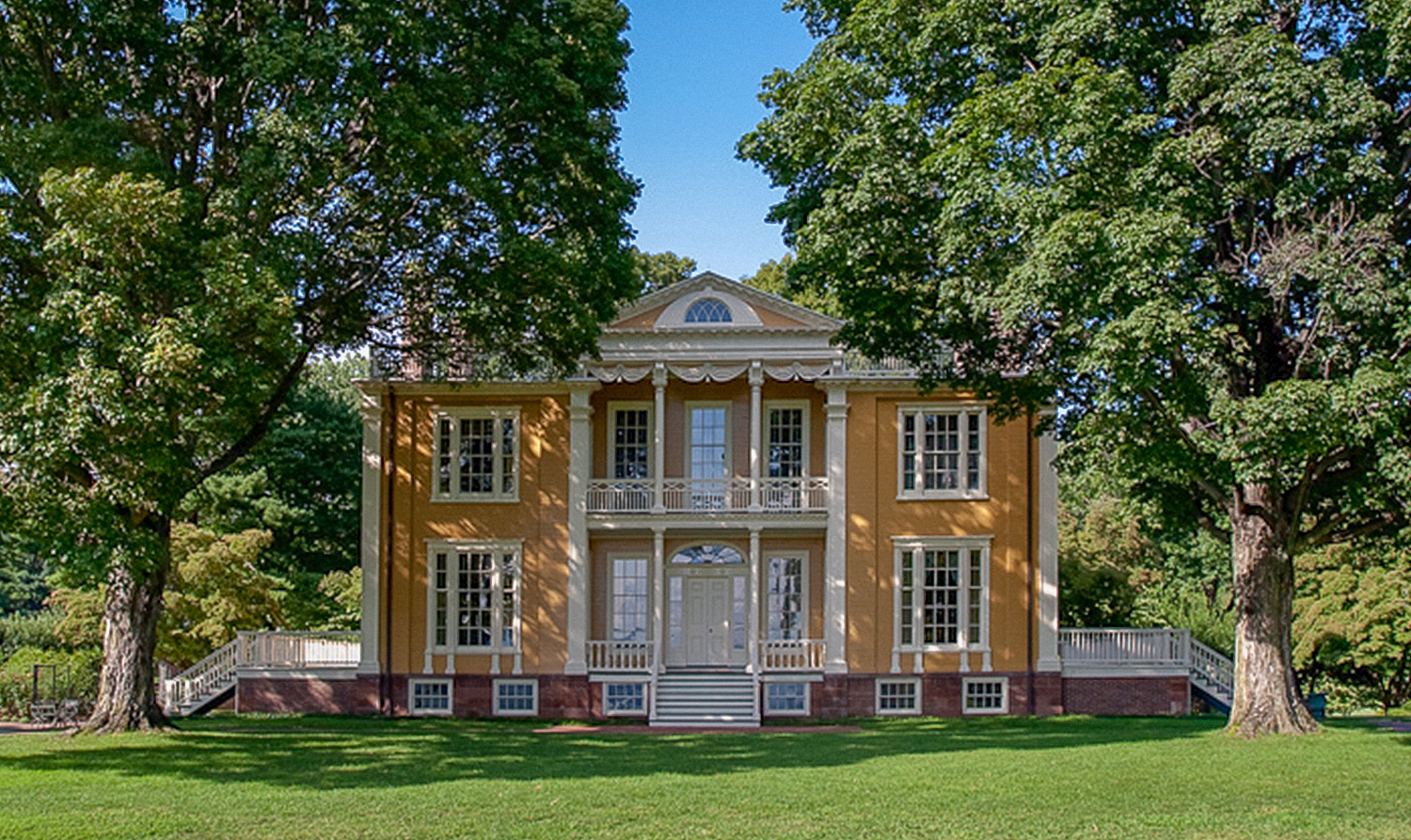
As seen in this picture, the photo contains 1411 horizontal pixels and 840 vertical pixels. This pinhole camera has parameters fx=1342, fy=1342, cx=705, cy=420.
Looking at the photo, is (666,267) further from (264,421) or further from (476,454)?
(264,421)

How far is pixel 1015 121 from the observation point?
17.3m

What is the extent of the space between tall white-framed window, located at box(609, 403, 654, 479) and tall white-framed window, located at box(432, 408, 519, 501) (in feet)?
6.57

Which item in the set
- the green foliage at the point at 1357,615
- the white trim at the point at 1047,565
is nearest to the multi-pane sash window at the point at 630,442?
the white trim at the point at 1047,565

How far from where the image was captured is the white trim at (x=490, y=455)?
26828 millimetres

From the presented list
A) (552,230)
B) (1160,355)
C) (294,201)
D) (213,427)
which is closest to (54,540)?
(294,201)

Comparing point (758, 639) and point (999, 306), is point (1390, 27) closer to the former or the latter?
point (999, 306)

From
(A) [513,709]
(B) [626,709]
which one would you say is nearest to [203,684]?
(A) [513,709]

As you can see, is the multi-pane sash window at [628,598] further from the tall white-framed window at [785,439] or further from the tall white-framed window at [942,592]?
the tall white-framed window at [942,592]

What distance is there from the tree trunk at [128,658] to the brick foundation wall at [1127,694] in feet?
54.5

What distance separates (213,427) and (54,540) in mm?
6920

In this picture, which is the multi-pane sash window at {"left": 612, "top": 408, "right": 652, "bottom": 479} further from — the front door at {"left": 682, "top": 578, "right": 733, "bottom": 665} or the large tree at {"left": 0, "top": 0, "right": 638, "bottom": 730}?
the large tree at {"left": 0, "top": 0, "right": 638, "bottom": 730}

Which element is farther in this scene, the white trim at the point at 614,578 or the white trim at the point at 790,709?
the white trim at the point at 614,578

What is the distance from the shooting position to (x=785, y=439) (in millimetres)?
27609

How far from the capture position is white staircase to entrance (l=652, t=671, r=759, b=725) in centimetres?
2470
